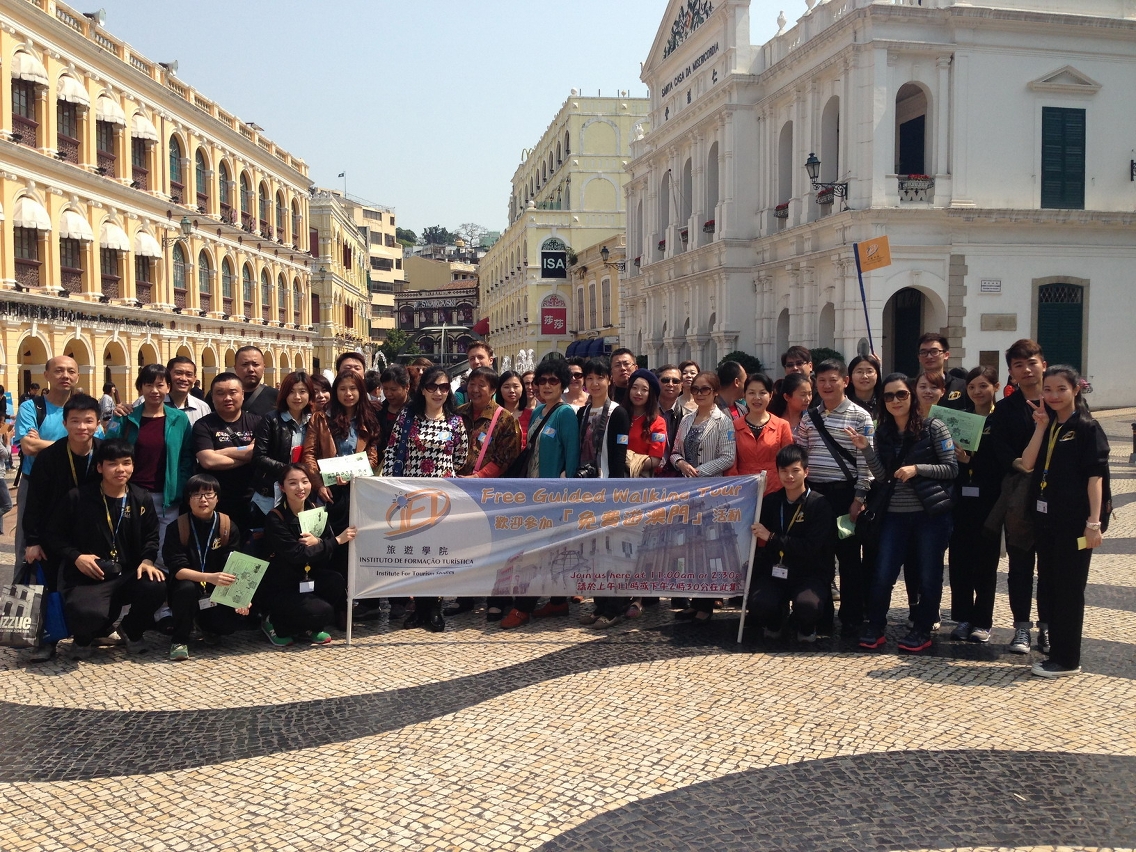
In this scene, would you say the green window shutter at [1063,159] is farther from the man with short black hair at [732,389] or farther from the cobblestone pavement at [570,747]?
the cobblestone pavement at [570,747]

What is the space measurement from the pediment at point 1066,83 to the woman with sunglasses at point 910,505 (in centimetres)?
2270

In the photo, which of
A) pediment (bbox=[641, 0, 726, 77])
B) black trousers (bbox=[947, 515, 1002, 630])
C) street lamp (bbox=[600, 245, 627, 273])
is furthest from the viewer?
street lamp (bbox=[600, 245, 627, 273])

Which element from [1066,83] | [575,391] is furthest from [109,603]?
[1066,83]

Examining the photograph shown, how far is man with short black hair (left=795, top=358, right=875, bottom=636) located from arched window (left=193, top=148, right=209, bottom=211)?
119 feet

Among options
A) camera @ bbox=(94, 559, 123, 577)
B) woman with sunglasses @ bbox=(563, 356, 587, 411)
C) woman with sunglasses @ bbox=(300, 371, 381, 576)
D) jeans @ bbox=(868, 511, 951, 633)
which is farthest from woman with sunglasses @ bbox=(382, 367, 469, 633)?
jeans @ bbox=(868, 511, 951, 633)

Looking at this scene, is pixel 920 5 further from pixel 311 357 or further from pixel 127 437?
pixel 311 357

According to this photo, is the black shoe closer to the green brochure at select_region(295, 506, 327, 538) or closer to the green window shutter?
the green brochure at select_region(295, 506, 327, 538)

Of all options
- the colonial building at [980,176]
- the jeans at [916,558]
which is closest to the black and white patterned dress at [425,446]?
the jeans at [916,558]

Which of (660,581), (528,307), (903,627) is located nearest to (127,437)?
(660,581)

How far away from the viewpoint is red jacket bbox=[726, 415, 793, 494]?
7016mm

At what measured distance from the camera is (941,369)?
7.37 meters

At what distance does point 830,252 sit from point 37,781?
2477 centimetres

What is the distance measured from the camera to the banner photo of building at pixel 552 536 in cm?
693

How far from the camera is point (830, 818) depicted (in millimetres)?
4059
